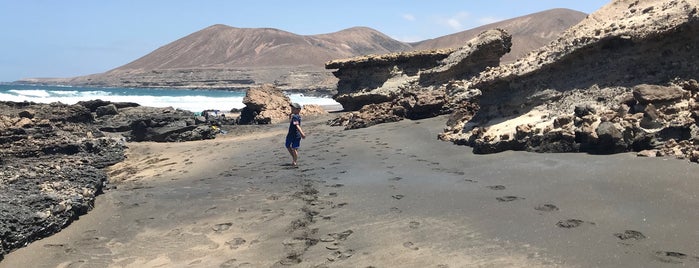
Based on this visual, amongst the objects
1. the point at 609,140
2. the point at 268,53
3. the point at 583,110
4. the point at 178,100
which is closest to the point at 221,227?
the point at 609,140

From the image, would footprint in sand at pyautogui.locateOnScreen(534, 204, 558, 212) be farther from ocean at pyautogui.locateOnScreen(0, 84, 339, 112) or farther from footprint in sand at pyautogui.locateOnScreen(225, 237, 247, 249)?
ocean at pyautogui.locateOnScreen(0, 84, 339, 112)

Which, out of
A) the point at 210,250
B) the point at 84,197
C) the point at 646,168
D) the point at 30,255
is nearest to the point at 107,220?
the point at 84,197

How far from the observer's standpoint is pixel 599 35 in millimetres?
7254

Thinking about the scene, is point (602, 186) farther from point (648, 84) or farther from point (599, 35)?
point (599, 35)

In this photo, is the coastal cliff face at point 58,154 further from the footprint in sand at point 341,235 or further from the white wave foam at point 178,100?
the white wave foam at point 178,100

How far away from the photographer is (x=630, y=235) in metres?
3.35

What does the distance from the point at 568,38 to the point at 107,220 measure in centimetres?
673

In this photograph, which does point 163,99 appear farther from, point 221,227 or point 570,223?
point 570,223

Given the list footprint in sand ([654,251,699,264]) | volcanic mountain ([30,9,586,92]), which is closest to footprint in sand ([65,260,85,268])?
footprint in sand ([654,251,699,264])

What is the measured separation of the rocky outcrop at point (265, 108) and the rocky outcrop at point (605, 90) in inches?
390

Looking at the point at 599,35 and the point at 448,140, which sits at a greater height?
the point at 599,35

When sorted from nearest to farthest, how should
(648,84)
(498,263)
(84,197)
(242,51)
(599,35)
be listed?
1. (498,263)
2. (84,197)
3. (648,84)
4. (599,35)
5. (242,51)

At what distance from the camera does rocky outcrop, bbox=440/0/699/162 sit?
569cm

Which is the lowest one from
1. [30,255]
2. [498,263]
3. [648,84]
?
[30,255]
